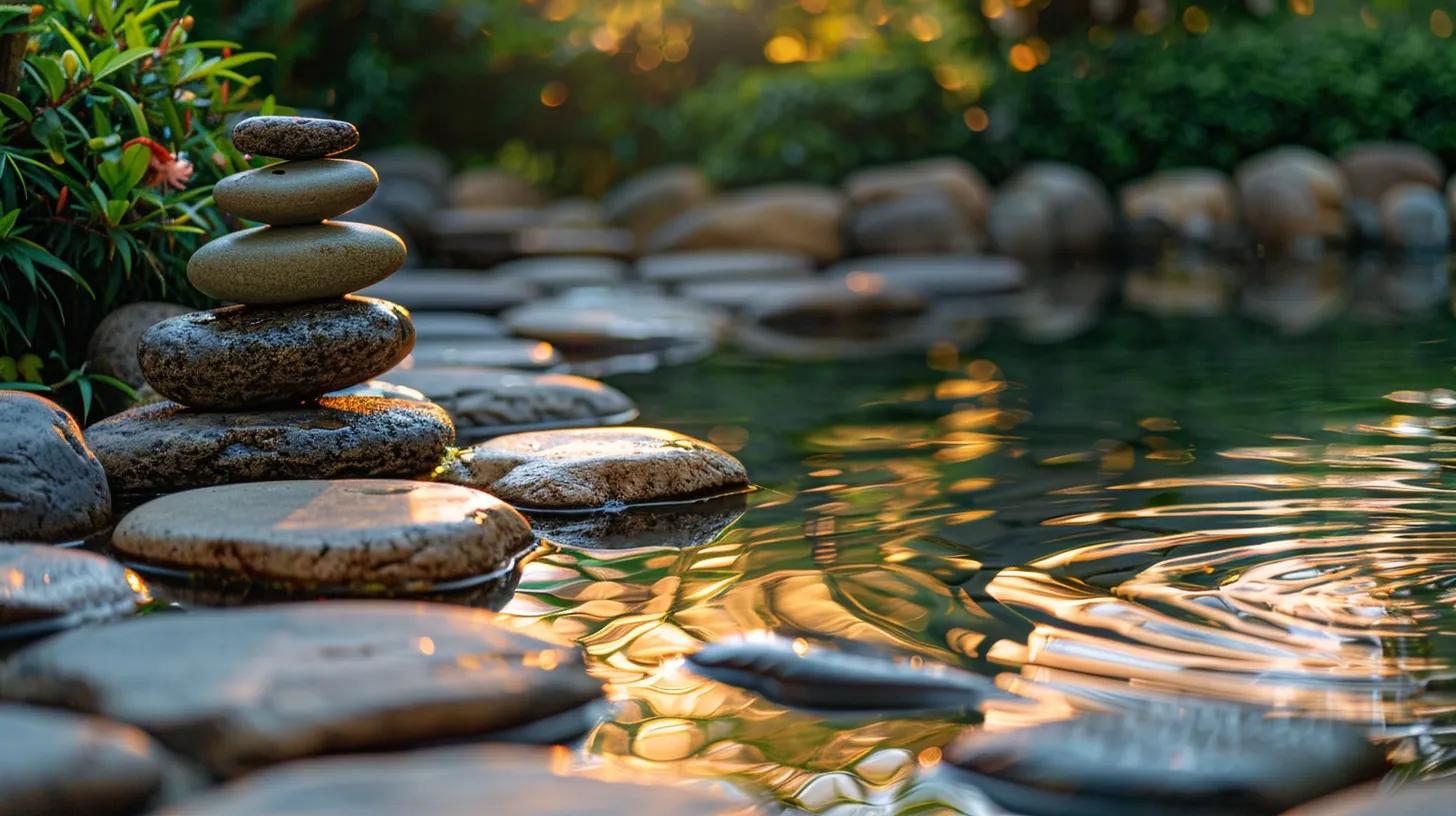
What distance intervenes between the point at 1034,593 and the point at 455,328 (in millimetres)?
4898

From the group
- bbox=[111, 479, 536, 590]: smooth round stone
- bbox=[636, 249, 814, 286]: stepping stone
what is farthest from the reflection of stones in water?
bbox=[636, 249, 814, 286]: stepping stone

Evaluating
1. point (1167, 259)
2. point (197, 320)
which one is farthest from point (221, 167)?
point (1167, 259)

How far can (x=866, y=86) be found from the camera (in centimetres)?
1531

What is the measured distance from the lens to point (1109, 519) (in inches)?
162

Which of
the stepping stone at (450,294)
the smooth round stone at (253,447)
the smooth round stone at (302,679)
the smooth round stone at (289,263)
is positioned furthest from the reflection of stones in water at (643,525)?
the stepping stone at (450,294)

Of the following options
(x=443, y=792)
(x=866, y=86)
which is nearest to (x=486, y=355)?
(x=443, y=792)

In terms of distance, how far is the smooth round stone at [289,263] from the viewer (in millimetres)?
4465

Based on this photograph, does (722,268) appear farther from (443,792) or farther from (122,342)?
(443,792)

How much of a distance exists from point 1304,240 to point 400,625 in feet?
40.4

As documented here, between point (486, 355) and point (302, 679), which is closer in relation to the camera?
point (302, 679)

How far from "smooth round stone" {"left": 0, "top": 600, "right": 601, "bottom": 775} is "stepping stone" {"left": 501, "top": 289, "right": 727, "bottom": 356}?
207 inches

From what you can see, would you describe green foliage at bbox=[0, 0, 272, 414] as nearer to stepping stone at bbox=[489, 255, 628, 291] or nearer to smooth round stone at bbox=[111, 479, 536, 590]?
smooth round stone at bbox=[111, 479, 536, 590]

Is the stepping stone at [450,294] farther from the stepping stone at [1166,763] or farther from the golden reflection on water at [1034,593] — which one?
the stepping stone at [1166,763]

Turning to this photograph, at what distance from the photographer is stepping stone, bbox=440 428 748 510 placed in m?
4.34
